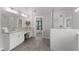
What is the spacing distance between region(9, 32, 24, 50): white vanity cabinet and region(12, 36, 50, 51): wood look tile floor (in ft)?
0.30

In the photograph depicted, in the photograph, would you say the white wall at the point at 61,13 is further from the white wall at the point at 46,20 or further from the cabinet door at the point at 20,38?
the cabinet door at the point at 20,38

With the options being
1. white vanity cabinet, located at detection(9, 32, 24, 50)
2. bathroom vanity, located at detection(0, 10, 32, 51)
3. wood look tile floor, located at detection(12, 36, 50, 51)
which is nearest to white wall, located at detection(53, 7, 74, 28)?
wood look tile floor, located at detection(12, 36, 50, 51)

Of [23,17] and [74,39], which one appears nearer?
[74,39]

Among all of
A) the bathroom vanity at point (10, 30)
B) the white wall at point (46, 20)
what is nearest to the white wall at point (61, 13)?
the white wall at point (46, 20)

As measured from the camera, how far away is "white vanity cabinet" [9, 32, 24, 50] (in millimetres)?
1982

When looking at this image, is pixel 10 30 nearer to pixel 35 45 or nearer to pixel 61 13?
pixel 35 45

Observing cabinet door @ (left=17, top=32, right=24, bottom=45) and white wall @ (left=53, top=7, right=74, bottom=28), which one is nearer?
white wall @ (left=53, top=7, right=74, bottom=28)

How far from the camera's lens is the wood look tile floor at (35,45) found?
1963 millimetres

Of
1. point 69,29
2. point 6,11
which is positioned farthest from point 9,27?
point 69,29

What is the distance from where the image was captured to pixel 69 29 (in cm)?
194

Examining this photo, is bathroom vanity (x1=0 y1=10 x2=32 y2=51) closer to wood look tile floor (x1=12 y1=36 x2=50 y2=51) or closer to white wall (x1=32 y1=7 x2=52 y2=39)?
wood look tile floor (x1=12 y1=36 x2=50 y2=51)
